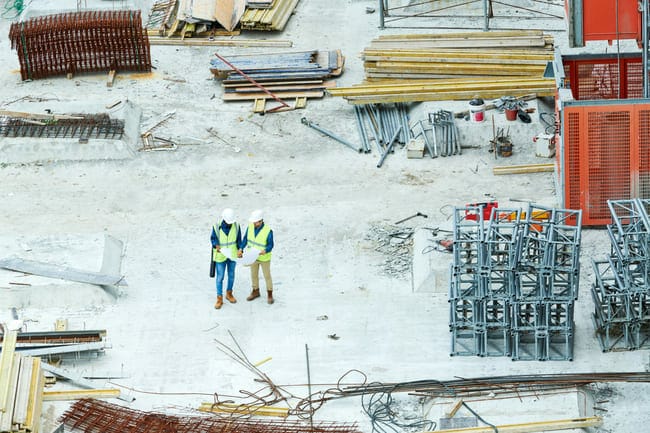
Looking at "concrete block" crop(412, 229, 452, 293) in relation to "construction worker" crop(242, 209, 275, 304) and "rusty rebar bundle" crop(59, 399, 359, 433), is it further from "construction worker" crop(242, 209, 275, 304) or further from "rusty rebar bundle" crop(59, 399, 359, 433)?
"rusty rebar bundle" crop(59, 399, 359, 433)

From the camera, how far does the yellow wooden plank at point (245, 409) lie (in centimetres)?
2289

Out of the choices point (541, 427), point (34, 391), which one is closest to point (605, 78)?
point (541, 427)

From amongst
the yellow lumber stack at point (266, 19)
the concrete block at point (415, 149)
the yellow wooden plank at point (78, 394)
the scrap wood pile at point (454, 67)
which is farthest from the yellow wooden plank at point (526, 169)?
the yellow wooden plank at point (78, 394)

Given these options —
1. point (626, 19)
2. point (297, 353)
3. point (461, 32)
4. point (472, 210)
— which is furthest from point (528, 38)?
point (297, 353)

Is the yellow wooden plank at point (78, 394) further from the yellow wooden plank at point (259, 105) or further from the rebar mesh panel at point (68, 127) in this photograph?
the yellow wooden plank at point (259, 105)

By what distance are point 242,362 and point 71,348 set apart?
2.68 m

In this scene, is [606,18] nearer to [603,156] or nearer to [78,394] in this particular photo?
[603,156]

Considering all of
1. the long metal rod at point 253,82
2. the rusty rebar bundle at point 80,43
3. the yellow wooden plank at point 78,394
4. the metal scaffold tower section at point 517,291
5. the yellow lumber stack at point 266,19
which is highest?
the yellow lumber stack at point 266,19

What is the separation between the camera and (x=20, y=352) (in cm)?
2403

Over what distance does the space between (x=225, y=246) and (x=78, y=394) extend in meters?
3.77

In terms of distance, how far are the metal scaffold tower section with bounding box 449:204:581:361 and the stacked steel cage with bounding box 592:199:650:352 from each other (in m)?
0.60

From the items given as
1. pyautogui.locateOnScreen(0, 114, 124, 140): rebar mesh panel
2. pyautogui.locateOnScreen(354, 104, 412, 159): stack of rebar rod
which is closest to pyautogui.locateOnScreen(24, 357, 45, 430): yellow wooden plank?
pyautogui.locateOnScreen(0, 114, 124, 140): rebar mesh panel

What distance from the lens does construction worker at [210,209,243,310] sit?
25344 mm

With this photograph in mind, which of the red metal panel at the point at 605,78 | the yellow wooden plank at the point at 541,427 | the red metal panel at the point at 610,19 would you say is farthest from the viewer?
A: the red metal panel at the point at 605,78
